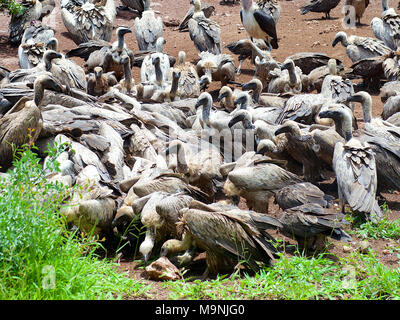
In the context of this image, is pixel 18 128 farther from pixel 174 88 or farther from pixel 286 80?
pixel 286 80

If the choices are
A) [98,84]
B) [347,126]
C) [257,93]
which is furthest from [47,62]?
[347,126]

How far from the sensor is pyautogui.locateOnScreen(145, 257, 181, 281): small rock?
474 centimetres

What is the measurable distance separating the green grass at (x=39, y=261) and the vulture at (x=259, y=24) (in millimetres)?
8471

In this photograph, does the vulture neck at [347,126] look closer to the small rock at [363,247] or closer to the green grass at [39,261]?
the small rock at [363,247]

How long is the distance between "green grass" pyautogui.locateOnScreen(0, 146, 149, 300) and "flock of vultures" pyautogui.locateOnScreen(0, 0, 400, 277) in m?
0.58

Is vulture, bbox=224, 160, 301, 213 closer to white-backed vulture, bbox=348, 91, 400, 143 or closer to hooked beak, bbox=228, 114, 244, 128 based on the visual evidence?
hooked beak, bbox=228, 114, 244, 128

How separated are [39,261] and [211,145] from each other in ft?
11.2

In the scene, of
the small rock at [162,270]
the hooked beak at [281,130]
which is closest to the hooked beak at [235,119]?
the hooked beak at [281,130]

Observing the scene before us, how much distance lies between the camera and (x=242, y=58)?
11.8 metres

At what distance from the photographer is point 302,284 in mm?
4484

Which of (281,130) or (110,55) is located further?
(110,55)

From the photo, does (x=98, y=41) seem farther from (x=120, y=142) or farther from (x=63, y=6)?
(x=120, y=142)
